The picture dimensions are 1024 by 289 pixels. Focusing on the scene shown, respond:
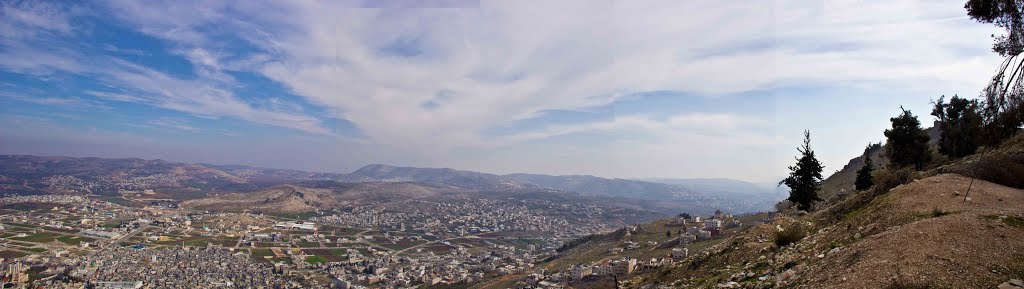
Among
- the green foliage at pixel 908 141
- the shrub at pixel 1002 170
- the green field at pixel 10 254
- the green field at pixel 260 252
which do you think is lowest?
the green field at pixel 260 252

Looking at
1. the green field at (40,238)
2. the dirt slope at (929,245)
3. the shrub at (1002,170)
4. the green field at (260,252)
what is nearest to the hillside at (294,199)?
the green field at (40,238)

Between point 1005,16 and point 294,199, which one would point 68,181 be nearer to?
point 294,199

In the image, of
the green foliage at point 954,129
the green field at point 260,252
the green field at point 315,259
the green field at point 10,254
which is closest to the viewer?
the green foliage at point 954,129

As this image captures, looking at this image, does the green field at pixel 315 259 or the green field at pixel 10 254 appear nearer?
the green field at pixel 10 254

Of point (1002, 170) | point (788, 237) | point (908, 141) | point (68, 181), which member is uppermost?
point (908, 141)

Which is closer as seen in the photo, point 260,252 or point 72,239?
point 72,239

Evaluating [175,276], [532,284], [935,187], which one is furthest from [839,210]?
[175,276]

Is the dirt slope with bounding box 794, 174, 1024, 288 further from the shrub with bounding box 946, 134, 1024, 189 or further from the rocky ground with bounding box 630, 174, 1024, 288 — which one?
the shrub with bounding box 946, 134, 1024, 189

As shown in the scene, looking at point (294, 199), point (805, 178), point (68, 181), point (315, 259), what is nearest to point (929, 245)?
Result: point (805, 178)

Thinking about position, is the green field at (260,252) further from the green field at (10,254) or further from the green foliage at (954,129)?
the green foliage at (954,129)
